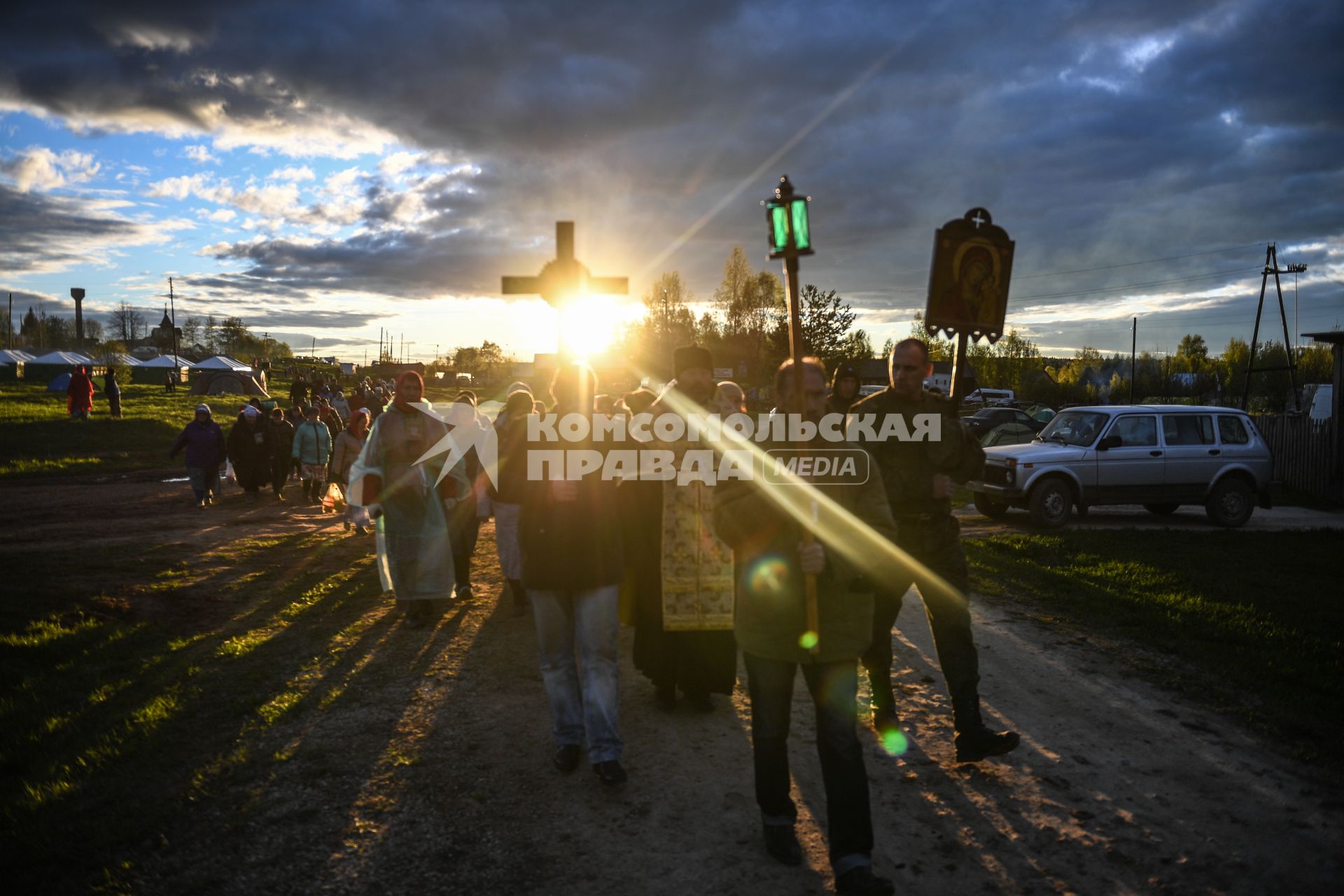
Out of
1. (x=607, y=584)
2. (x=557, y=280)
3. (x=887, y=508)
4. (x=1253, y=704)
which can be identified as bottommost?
(x=1253, y=704)

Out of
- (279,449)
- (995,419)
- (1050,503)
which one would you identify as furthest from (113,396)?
(995,419)

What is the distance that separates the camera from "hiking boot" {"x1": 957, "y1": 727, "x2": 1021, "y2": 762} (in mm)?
4227

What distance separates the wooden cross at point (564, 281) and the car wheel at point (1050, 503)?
9356 millimetres

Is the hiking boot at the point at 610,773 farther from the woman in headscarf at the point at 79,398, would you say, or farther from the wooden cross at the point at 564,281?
the woman in headscarf at the point at 79,398

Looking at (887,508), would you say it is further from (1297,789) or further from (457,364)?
(457,364)

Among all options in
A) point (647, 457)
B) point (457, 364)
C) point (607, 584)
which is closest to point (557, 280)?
point (647, 457)

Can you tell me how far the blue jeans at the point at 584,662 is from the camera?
421 cm

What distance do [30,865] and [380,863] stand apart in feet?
4.72

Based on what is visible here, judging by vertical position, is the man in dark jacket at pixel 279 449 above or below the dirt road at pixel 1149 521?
above

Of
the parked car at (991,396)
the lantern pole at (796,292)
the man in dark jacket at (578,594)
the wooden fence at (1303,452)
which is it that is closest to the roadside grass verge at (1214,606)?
the lantern pole at (796,292)

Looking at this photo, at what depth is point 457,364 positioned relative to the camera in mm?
116812

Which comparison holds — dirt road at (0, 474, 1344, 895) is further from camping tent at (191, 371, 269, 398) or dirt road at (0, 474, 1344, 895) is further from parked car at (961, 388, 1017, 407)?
parked car at (961, 388, 1017, 407)

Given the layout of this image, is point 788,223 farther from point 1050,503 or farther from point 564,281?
point 1050,503

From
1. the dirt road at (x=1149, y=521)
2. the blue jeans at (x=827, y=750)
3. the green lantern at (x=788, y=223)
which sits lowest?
the dirt road at (x=1149, y=521)
